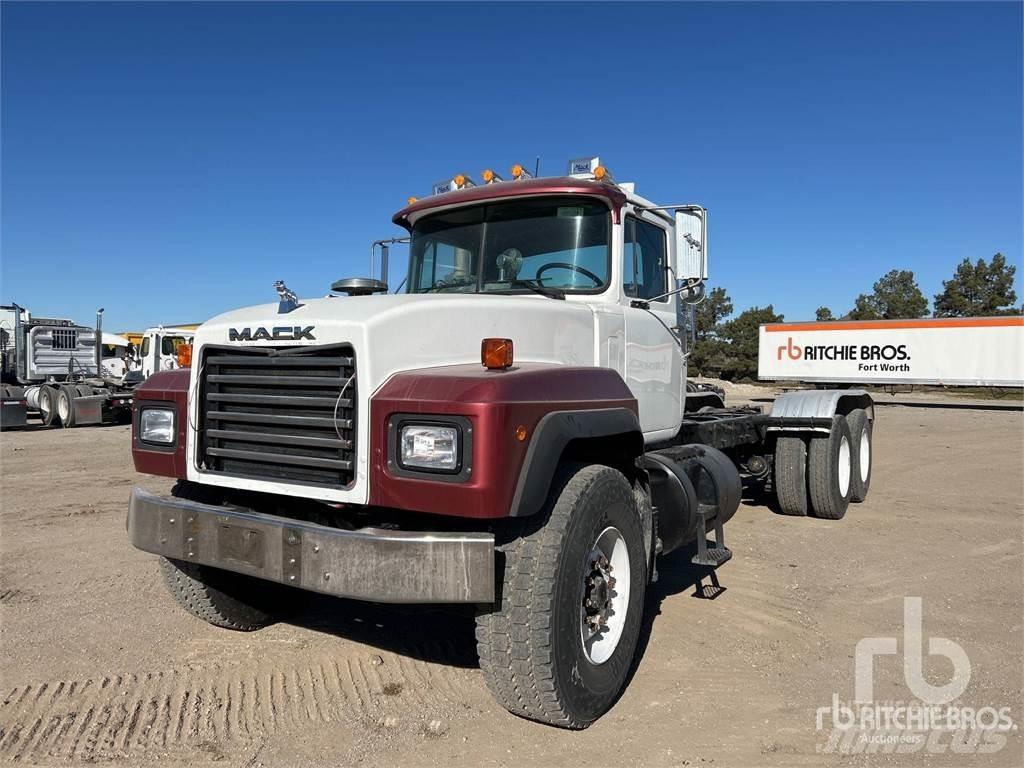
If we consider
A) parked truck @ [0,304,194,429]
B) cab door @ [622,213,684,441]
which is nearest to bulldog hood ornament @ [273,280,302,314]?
cab door @ [622,213,684,441]

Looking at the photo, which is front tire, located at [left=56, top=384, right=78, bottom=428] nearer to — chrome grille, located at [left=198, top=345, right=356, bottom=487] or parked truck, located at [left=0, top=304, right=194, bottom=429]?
parked truck, located at [left=0, top=304, right=194, bottom=429]

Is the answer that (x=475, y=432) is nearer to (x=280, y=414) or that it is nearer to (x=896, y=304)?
(x=280, y=414)

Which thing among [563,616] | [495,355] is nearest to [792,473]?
[563,616]

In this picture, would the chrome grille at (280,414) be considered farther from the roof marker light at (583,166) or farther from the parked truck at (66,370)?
the parked truck at (66,370)

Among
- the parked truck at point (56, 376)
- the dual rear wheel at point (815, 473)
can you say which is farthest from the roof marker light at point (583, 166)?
the parked truck at point (56, 376)

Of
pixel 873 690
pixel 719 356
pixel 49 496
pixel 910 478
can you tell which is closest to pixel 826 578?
pixel 873 690

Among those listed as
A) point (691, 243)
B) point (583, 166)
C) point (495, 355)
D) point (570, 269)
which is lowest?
point (495, 355)

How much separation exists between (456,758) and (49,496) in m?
7.46

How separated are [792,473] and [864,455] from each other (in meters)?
1.80

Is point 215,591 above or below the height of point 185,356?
below

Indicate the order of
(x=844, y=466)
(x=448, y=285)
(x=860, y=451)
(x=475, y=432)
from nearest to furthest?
(x=475, y=432), (x=448, y=285), (x=844, y=466), (x=860, y=451)

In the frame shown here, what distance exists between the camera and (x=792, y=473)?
7438 millimetres

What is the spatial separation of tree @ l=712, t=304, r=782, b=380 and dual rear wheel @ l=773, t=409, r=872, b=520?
30778mm

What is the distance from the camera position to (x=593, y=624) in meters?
3.37
